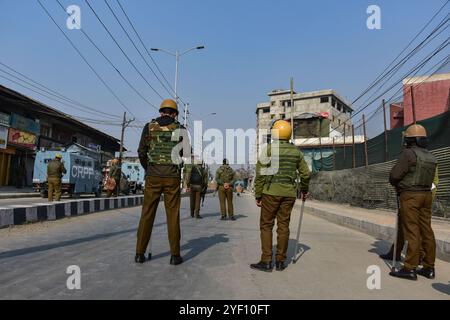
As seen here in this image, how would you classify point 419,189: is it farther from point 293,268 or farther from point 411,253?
point 293,268

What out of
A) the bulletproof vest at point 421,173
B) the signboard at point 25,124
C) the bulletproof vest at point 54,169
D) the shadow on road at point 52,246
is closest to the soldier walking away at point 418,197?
the bulletproof vest at point 421,173

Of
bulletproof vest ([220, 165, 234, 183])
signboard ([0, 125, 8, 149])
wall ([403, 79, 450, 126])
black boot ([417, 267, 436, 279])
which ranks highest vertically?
wall ([403, 79, 450, 126])

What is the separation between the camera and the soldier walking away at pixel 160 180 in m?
4.79

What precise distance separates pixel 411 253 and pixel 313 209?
12796mm

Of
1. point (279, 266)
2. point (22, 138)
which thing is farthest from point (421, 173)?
point (22, 138)

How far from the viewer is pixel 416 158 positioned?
15.8 feet

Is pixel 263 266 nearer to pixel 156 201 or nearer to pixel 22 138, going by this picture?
pixel 156 201

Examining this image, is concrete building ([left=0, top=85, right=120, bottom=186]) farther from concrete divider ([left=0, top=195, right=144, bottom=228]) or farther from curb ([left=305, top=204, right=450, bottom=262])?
curb ([left=305, top=204, right=450, bottom=262])

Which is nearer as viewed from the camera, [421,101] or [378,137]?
[378,137]

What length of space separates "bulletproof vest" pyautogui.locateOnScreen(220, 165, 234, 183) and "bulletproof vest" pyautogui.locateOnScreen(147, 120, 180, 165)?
669cm

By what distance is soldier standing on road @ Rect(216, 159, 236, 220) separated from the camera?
11.4 metres

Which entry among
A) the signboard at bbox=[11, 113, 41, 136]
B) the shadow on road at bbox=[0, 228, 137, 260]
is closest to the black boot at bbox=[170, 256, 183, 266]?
the shadow on road at bbox=[0, 228, 137, 260]
